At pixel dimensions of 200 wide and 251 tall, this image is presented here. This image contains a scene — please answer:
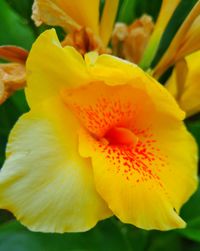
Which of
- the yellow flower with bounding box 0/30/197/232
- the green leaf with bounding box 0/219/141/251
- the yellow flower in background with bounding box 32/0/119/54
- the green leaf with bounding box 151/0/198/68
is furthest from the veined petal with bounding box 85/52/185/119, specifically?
the green leaf with bounding box 151/0/198/68

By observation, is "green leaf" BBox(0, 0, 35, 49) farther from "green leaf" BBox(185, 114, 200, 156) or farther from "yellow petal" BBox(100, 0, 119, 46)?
"green leaf" BBox(185, 114, 200, 156)

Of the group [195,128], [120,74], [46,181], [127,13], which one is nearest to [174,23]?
[127,13]

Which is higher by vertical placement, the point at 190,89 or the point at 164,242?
the point at 190,89

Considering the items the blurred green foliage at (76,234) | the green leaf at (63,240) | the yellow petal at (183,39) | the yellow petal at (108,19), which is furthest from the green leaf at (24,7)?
the green leaf at (63,240)

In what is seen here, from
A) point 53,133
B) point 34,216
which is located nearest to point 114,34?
point 53,133

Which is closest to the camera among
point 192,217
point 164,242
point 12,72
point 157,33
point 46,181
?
point 46,181

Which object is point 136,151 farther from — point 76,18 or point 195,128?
point 195,128

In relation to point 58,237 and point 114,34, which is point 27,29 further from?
point 58,237
